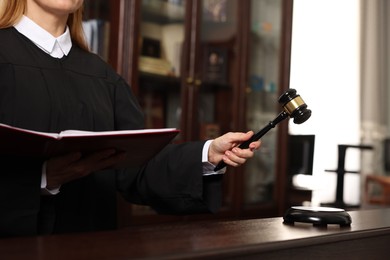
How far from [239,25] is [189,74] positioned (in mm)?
564

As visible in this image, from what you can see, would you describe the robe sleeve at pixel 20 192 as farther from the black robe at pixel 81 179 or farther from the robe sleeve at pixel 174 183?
the robe sleeve at pixel 174 183

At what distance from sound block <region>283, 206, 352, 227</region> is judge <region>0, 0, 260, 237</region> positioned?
0.63ft

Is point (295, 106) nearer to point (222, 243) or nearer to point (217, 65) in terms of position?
point (222, 243)

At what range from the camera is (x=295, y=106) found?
142 centimetres

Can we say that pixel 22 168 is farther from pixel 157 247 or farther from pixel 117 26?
pixel 117 26

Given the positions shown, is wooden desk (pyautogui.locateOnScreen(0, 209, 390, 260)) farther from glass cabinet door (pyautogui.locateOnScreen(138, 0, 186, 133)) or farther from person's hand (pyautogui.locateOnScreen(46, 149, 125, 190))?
glass cabinet door (pyautogui.locateOnScreen(138, 0, 186, 133))

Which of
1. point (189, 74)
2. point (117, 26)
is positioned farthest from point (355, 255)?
point (189, 74)

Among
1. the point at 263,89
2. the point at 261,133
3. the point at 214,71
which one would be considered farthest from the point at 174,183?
the point at 263,89

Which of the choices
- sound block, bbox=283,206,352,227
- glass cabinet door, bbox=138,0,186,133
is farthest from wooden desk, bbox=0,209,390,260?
glass cabinet door, bbox=138,0,186,133

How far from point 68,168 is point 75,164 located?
3 cm

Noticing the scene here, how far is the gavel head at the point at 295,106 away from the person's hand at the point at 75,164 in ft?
1.34

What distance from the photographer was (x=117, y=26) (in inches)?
115

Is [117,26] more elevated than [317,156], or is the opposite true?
[117,26]

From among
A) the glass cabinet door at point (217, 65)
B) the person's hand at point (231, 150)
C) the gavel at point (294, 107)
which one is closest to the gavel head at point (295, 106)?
the gavel at point (294, 107)
